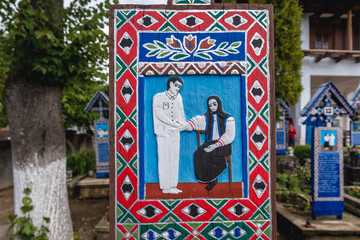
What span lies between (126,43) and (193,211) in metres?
1.51

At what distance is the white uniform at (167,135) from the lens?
1783mm

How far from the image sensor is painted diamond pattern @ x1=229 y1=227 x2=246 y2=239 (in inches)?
70.4

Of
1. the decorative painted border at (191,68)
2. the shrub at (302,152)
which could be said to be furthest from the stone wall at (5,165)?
the shrub at (302,152)

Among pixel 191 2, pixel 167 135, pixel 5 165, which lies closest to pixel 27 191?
pixel 167 135

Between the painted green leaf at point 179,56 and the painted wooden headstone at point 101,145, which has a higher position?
the painted green leaf at point 179,56

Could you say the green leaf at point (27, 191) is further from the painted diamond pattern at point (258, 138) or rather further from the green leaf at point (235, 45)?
the green leaf at point (235, 45)

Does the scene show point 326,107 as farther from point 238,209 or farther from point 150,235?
point 150,235

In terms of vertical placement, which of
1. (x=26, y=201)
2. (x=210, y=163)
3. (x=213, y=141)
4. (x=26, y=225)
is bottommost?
(x=26, y=225)

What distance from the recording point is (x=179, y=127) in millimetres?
1794

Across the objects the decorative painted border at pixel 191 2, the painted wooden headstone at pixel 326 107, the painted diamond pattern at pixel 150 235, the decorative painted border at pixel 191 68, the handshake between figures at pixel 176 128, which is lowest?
the painted diamond pattern at pixel 150 235

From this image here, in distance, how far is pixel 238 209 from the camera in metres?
1.79

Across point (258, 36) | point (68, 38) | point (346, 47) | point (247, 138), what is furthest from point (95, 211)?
point (346, 47)

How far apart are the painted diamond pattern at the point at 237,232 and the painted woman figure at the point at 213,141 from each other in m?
0.40

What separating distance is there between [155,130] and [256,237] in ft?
4.04
